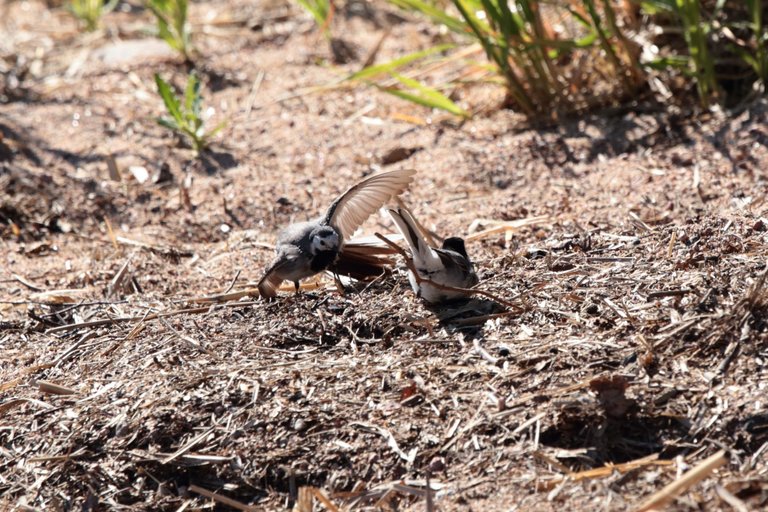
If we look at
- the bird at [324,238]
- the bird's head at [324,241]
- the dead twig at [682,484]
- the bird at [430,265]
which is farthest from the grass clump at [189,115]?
the dead twig at [682,484]

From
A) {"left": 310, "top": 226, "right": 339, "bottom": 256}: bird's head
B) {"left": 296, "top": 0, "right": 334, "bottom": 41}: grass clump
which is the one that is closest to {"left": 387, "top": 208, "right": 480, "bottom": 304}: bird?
{"left": 310, "top": 226, "right": 339, "bottom": 256}: bird's head

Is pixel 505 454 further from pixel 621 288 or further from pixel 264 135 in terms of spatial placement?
pixel 264 135

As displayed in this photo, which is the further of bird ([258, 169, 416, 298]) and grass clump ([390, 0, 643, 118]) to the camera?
grass clump ([390, 0, 643, 118])

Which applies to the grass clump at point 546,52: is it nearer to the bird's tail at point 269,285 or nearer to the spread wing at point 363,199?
the spread wing at point 363,199

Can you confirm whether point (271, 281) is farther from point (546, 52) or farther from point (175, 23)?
point (175, 23)

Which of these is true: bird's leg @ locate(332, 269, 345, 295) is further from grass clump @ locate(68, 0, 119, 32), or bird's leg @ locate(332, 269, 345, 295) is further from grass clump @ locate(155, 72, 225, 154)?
grass clump @ locate(68, 0, 119, 32)
